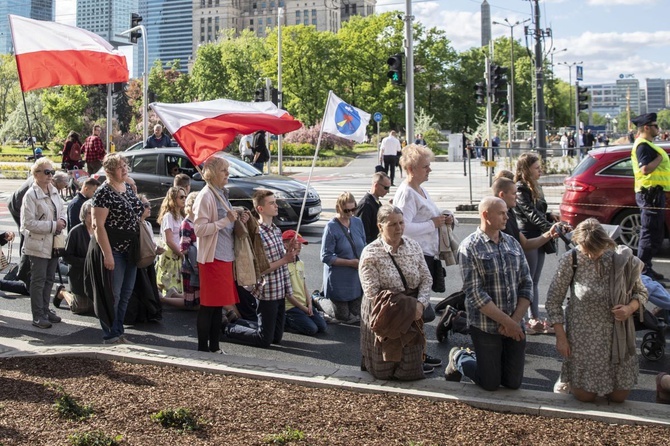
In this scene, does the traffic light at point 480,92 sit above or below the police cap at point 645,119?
above

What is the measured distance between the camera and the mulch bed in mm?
5059

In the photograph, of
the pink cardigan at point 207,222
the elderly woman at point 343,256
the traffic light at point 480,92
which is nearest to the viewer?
the pink cardigan at point 207,222

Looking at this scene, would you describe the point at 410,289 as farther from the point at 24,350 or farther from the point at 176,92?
the point at 176,92

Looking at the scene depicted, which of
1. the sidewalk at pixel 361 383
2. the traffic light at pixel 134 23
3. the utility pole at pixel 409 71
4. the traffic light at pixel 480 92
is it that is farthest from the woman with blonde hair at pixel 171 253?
the traffic light at pixel 134 23

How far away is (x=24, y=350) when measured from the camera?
7.26 meters

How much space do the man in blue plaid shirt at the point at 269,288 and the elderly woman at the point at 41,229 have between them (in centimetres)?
197

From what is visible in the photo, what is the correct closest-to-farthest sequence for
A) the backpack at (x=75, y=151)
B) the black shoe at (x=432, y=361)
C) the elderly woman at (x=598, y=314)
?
the elderly woman at (x=598, y=314), the black shoe at (x=432, y=361), the backpack at (x=75, y=151)

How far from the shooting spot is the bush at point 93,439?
496 cm

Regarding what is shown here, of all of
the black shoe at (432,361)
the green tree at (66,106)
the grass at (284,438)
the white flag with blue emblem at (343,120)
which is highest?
the green tree at (66,106)

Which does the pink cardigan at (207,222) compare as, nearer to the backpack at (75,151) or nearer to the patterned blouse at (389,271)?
the patterned blouse at (389,271)

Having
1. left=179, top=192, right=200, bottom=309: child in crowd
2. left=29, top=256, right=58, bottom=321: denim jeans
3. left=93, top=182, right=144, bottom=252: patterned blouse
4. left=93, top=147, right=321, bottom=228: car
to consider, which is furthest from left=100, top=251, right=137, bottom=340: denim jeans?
left=93, top=147, right=321, bottom=228: car

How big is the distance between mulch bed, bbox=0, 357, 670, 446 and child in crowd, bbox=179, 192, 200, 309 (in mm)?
2996

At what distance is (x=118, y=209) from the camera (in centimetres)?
749

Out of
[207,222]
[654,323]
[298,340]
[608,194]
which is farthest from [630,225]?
[207,222]
